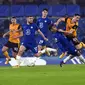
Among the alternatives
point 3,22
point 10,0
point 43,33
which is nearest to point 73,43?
point 43,33

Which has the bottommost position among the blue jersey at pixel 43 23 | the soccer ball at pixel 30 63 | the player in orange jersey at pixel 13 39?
the soccer ball at pixel 30 63

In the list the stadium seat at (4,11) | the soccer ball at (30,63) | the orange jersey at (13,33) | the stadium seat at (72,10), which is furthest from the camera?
the stadium seat at (72,10)

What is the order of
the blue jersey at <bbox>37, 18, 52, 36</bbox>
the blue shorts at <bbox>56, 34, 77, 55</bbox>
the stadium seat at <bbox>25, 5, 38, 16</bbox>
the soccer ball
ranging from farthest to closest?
the stadium seat at <bbox>25, 5, 38, 16</bbox>, the blue jersey at <bbox>37, 18, 52, 36</bbox>, the soccer ball, the blue shorts at <bbox>56, 34, 77, 55</bbox>

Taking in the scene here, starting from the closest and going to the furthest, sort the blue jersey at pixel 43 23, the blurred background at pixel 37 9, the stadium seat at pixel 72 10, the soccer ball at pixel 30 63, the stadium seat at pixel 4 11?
the soccer ball at pixel 30 63
the blue jersey at pixel 43 23
the blurred background at pixel 37 9
the stadium seat at pixel 4 11
the stadium seat at pixel 72 10

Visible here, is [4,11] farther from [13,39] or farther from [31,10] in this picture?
[13,39]

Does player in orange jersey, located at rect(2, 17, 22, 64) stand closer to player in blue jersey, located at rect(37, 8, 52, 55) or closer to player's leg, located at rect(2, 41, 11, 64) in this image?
player's leg, located at rect(2, 41, 11, 64)

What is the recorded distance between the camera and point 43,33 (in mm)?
16094

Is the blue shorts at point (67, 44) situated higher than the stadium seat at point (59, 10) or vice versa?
the stadium seat at point (59, 10)

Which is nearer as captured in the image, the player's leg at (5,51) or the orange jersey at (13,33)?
the orange jersey at (13,33)

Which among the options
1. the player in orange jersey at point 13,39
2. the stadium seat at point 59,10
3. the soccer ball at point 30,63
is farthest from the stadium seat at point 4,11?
the soccer ball at point 30,63

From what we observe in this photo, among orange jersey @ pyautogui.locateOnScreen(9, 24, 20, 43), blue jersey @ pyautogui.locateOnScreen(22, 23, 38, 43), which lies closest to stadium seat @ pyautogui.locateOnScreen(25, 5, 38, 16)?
orange jersey @ pyautogui.locateOnScreen(9, 24, 20, 43)

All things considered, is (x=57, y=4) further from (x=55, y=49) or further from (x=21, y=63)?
(x=21, y=63)

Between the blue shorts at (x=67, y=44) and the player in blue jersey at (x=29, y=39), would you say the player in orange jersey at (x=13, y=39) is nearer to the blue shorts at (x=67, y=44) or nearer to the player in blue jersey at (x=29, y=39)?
the player in blue jersey at (x=29, y=39)

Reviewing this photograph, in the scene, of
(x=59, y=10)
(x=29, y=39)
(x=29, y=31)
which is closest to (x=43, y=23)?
(x=29, y=31)
